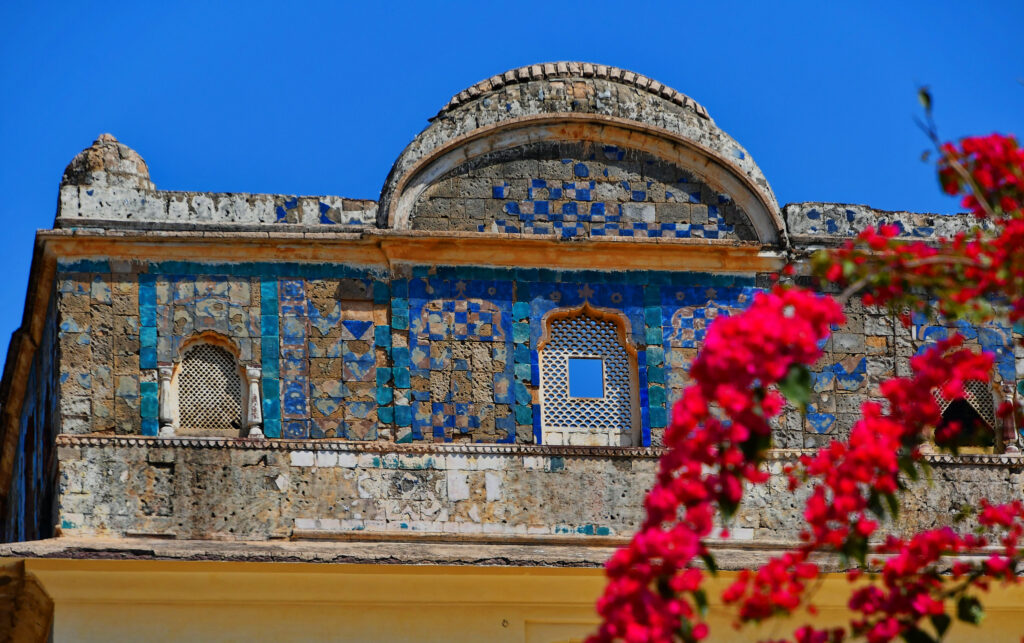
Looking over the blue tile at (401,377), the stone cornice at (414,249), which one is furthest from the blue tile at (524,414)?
the stone cornice at (414,249)

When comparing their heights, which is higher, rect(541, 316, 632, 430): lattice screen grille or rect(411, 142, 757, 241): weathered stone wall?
rect(411, 142, 757, 241): weathered stone wall

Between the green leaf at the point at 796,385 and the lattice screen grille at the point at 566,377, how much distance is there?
857 cm

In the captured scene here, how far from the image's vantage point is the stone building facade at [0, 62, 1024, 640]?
1653cm

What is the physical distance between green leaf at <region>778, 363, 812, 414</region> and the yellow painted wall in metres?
6.47

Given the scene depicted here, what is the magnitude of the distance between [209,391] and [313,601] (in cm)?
287

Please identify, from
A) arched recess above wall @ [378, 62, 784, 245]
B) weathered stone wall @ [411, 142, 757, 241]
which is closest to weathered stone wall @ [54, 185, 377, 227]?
arched recess above wall @ [378, 62, 784, 245]

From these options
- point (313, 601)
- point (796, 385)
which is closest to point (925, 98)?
point (796, 385)

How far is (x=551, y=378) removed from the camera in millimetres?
17344

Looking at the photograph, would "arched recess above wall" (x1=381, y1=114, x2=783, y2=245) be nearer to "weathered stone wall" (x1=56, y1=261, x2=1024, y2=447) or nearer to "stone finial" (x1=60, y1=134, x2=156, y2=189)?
"weathered stone wall" (x1=56, y1=261, x2=1024, y2=447)

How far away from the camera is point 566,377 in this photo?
57.0ft

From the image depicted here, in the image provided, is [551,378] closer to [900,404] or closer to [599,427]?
[599,427]

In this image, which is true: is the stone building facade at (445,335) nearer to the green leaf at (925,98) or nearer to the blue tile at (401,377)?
the blue tile at (401,377)

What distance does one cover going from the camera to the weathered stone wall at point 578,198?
1764cm

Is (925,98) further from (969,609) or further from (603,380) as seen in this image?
(603,380)
